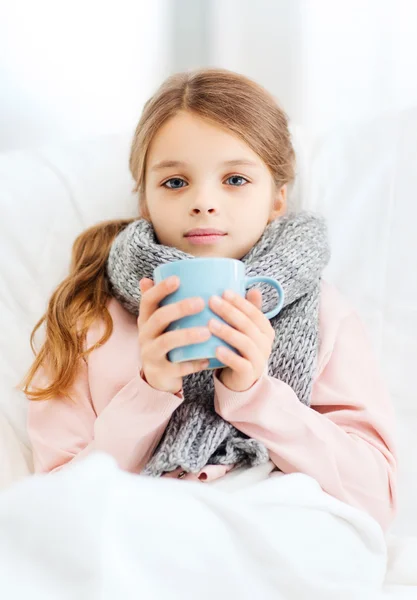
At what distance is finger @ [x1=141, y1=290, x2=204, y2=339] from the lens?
72 centimetres

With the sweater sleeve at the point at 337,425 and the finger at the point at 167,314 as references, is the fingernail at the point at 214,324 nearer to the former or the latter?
the finger at the point at 167,314

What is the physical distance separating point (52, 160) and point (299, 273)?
551 millimetres

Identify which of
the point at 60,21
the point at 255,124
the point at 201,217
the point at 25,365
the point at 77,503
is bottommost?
the point at 25,365

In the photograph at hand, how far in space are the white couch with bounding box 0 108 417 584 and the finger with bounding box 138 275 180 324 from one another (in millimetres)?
393

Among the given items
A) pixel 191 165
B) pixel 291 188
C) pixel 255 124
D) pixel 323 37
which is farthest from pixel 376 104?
pixel 191 165

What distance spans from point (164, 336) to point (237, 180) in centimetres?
35

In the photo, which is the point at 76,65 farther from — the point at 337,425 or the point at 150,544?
the point at 150,544

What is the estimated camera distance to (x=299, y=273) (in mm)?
985

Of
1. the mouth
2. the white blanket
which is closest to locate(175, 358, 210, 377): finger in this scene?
the white blanket

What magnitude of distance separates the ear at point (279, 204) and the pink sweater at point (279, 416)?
0.14 metres

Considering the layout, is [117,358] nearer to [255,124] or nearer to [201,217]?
[201,217]

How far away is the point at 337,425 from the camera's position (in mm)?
968

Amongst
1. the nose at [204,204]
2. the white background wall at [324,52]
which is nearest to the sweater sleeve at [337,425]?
the nose at [204,204]

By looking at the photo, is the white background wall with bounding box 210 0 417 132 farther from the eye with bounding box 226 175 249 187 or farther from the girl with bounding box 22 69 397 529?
the eye with bounding box 226 175 249 187
